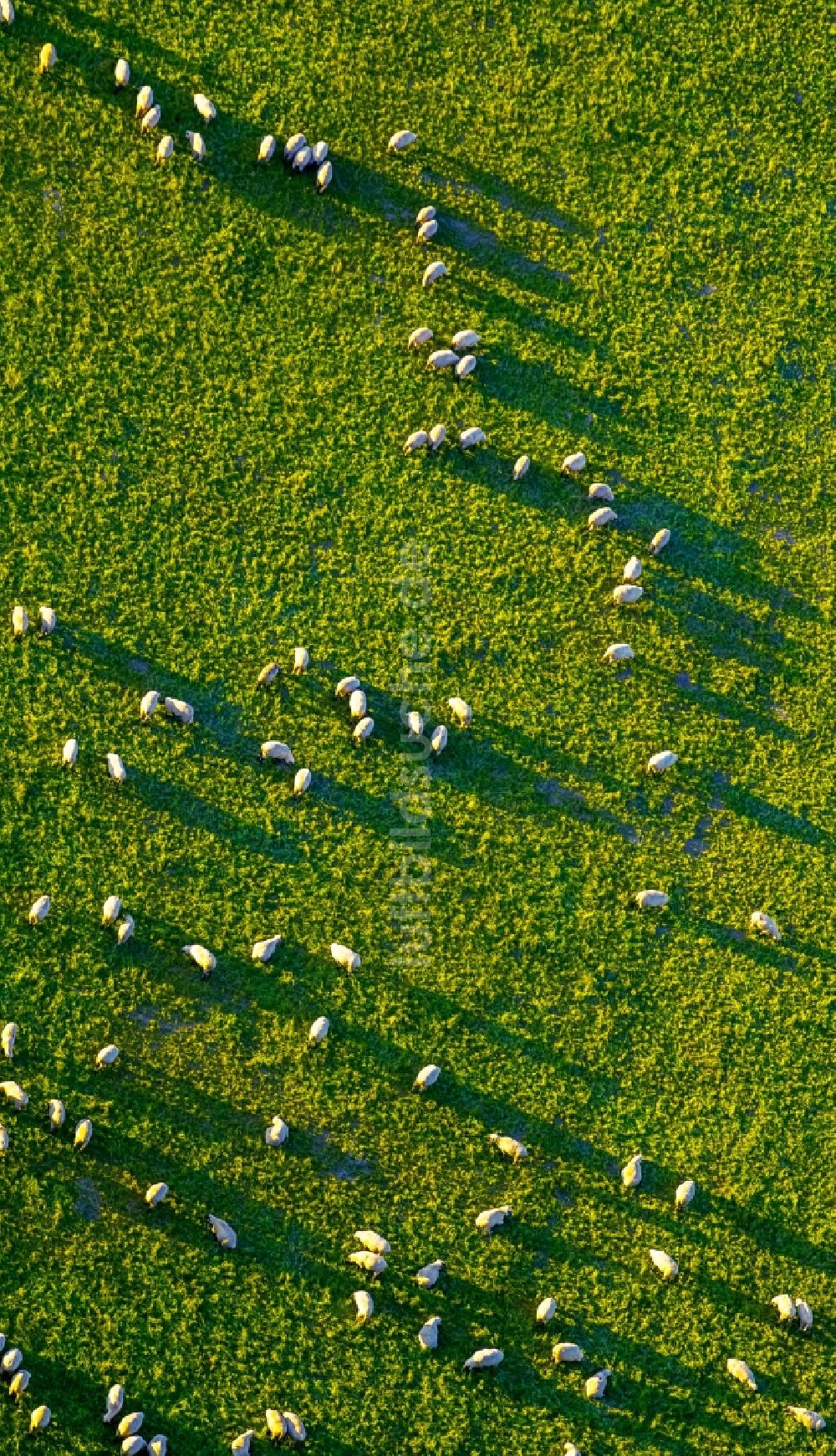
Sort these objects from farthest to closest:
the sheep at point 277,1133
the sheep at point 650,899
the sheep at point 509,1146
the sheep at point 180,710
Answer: the sheep at point 650,899 < the sheep at point 180,710 < the sheep at point 509,1146 < the sheep at point 277,1133

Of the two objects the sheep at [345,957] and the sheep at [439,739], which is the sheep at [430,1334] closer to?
the sheep at [345,957]

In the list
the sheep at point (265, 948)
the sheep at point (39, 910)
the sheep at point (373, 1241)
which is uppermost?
the sheep at point (265, 948)

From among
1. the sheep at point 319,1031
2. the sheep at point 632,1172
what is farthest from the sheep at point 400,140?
the sheep at point 632,1172

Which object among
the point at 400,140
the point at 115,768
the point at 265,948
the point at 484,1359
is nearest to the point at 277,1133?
the point at 265,948

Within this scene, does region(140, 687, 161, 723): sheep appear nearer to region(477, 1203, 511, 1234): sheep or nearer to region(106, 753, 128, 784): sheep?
region(106, 753, 128, 784): sheep

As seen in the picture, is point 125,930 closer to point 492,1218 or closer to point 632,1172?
Answer: point 492,1218

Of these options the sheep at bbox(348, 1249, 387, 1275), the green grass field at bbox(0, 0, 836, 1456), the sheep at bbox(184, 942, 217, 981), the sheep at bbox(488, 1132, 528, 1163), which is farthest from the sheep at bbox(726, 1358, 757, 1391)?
the sheep at bbox(184, 942, 217, 981)
